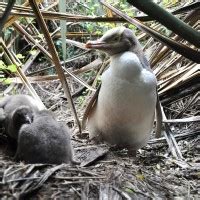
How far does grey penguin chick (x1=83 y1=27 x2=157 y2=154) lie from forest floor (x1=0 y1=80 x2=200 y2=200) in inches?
4.6

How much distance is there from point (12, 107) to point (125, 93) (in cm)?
63

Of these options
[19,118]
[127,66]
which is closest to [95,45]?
[127,66]

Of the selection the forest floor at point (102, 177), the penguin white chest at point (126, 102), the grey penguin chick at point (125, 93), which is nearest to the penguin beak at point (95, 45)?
the grey penguin chick at point (125, 93)

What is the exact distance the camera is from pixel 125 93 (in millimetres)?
2775

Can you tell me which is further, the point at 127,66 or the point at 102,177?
the point at 127,66

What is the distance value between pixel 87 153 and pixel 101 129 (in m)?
0.34

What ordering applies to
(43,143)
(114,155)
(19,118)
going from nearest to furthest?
(43,143)
(19,118)
(114,155)

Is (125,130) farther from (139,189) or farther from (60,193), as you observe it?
(60,193)

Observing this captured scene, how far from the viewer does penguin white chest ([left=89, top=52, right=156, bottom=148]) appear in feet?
9.07

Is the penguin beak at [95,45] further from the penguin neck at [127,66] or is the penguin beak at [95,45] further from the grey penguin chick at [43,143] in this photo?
the grey penguin chick at [43,143]

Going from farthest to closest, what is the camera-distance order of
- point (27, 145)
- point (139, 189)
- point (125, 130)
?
point (125, 130), point (27, 145), point (139, 189)

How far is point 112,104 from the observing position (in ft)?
9.41

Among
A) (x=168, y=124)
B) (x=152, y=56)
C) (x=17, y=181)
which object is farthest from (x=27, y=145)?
(x=152, y=56)

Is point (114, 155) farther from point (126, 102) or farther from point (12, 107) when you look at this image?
point (12, 107)
